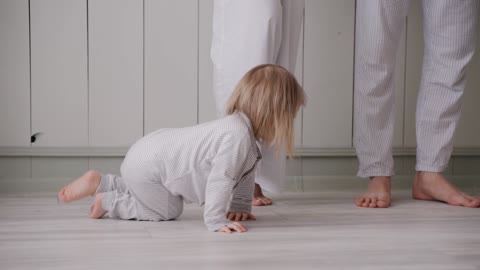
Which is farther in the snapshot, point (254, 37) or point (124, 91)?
point (124, 91)

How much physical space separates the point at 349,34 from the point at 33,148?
121cm

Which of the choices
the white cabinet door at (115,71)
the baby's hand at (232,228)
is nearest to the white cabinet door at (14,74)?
the white cabinet door at (115,71)

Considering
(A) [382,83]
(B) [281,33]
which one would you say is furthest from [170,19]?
(A) [382,83]

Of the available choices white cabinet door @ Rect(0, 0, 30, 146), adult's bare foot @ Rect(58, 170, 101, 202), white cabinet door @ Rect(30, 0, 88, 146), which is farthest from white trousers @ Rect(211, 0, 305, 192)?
white cabinet door @ Rect(0, 0, 30, 146)

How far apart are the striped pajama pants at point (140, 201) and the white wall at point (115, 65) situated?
69 centimetres

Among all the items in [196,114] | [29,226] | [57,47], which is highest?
[57,47]

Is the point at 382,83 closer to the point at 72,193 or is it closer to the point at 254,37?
the point at 254,37

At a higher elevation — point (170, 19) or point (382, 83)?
point (170, 19)

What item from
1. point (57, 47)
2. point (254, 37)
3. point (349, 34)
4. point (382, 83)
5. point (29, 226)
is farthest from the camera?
point (349, 34)

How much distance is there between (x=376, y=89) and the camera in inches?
90.5

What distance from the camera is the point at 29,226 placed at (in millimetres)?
1789

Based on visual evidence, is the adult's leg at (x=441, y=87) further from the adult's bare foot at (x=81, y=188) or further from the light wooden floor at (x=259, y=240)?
the adult's bare foot at (x=81, y=188)

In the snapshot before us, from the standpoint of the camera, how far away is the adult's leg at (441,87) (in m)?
2.29

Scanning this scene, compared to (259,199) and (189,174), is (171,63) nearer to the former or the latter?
(259,199)
